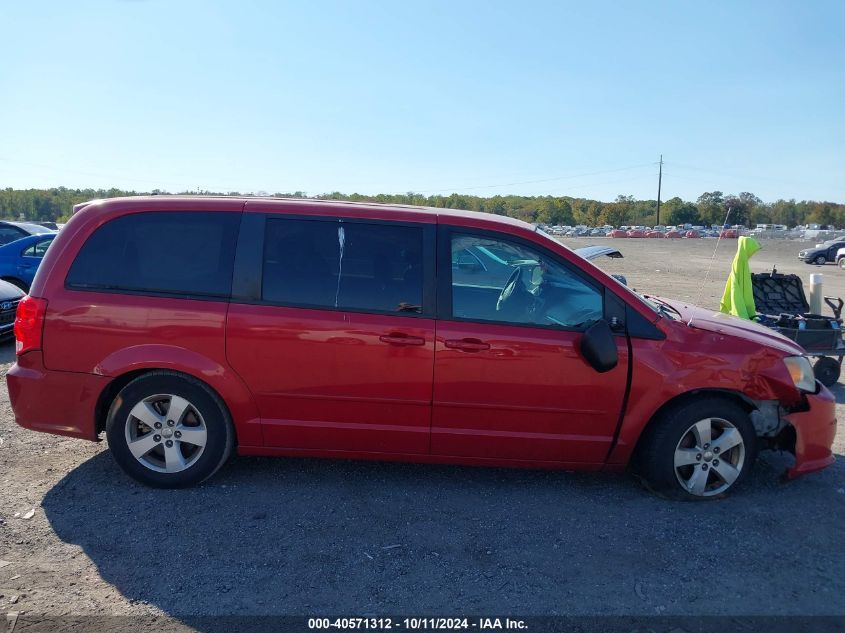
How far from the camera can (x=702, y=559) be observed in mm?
3658

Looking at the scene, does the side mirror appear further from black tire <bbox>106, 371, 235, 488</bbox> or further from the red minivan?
black tire <bbox>106, 371, 235, 488</bbox>

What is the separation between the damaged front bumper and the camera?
14.5 feet

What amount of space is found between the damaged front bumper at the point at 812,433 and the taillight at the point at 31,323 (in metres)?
4.99

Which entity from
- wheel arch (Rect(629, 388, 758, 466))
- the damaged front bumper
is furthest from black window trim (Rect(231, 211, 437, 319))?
the damaged front bumper

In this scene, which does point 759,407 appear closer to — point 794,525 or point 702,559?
point 794,525

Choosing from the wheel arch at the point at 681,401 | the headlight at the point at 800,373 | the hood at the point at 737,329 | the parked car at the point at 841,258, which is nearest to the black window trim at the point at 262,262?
the wheel arch at the point at 681,401

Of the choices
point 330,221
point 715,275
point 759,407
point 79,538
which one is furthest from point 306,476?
point 715,275

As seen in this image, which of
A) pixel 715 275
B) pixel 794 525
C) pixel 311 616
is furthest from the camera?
pixel 715 275

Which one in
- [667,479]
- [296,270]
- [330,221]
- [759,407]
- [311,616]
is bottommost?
[311,616]

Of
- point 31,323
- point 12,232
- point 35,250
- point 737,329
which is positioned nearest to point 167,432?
point 31,323

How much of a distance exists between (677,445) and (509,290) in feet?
4.88

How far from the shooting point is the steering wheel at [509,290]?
4.28 metres

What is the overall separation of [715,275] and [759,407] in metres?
21.8

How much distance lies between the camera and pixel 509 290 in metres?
4.36
